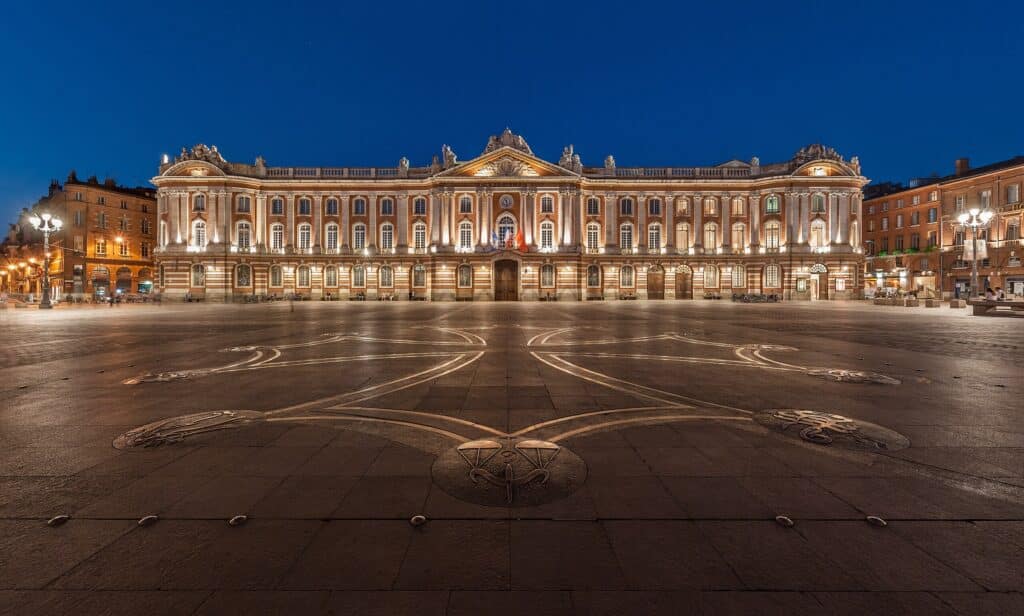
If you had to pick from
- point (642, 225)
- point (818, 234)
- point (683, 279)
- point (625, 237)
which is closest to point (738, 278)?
point (683, 279)

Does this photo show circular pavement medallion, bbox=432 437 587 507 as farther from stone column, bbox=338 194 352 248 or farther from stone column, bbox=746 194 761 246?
stone column, bbox=746 194 761 246

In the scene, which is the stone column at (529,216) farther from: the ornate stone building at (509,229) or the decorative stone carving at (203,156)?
the decorative stone carving at (203,156)

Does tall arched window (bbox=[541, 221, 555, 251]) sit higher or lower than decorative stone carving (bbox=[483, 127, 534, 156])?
lower

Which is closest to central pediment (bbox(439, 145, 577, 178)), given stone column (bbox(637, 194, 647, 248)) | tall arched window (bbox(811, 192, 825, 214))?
stone column (bbox(637, 194, 647, 248))

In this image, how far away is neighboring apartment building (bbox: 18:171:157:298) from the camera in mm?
62531

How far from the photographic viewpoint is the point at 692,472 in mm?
4398

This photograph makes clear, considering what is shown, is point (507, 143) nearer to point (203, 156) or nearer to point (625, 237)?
point (625, 237)

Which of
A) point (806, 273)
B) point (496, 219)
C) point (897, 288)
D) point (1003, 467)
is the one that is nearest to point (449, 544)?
point (1003, 467)

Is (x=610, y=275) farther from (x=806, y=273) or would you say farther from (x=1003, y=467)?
(x=1003, y=467)

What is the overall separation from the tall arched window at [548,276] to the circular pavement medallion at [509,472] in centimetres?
5099

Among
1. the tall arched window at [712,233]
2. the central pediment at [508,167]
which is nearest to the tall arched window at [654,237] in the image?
the tall arched window at [712,233]

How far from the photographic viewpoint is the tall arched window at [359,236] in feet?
191

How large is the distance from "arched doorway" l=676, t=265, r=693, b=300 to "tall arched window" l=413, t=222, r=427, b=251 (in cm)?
3076

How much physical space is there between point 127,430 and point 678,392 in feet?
24.4
